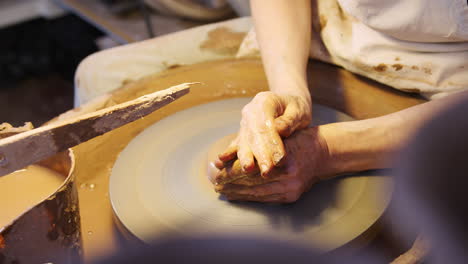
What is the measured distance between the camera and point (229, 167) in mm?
924

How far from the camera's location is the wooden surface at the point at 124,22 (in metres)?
2.85

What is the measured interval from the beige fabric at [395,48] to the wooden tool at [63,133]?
0.68 meters

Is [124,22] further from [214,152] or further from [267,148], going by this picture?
[267,148]

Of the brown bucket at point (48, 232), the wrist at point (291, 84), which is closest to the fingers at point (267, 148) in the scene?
the wrist at point (291, 84)

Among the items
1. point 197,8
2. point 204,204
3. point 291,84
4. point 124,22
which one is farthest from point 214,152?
point 124,22

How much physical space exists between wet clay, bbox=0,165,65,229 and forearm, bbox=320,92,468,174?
596 mm

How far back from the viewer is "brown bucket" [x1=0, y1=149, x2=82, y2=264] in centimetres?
66

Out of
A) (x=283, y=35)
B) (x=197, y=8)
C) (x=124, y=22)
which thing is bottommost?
(x=124, y=22)

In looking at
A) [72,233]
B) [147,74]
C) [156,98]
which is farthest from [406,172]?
[147,74]

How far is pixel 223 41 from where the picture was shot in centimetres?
160

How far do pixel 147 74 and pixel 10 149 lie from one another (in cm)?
92

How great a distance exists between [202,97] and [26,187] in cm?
66

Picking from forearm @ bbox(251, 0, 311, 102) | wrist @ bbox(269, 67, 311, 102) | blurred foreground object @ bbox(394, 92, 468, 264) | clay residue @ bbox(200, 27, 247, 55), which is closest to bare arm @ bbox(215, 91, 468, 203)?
wrist @ bbox(269, 67, 311, 102)

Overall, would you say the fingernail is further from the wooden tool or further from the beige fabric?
the beige fabric
